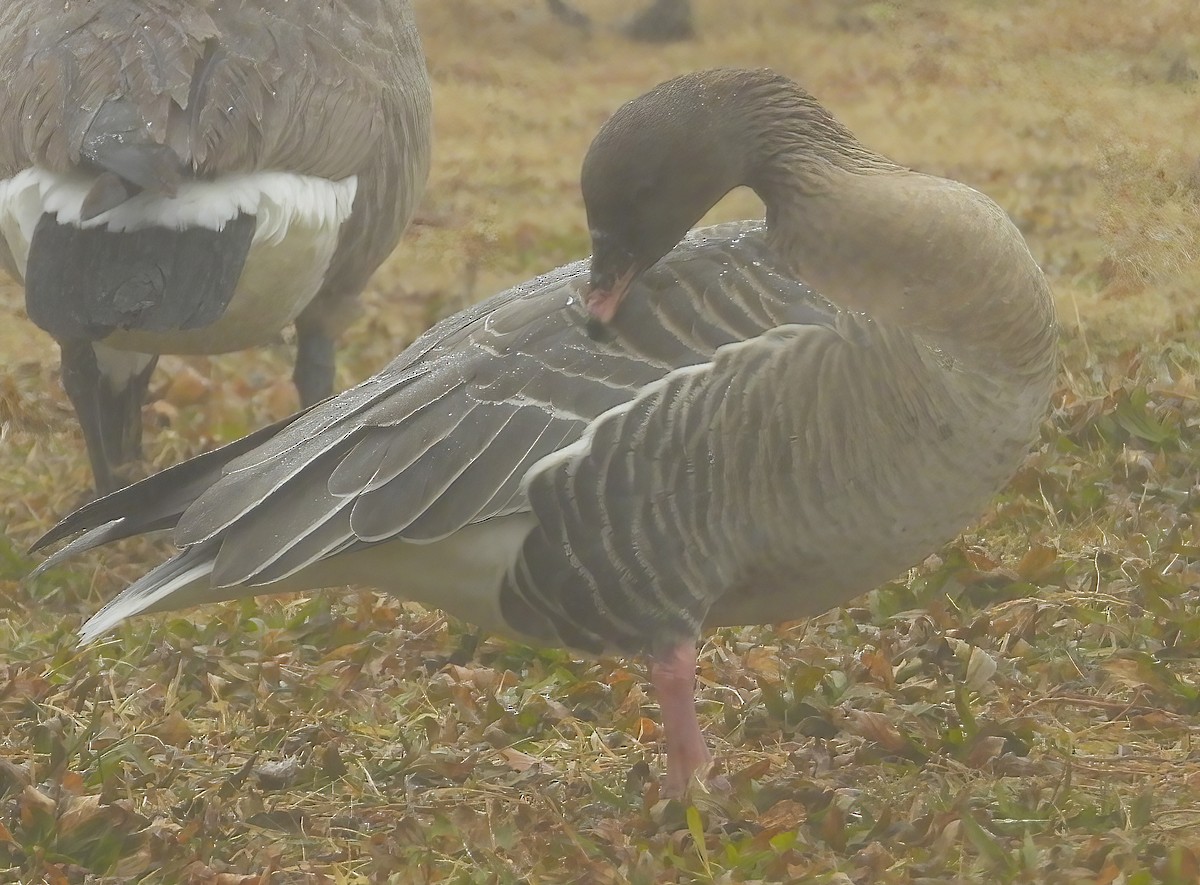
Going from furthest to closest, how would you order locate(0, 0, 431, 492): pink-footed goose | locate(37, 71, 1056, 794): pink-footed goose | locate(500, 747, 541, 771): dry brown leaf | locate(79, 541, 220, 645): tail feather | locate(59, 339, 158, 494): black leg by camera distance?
locate(59, 339, 158, 494): black leg → locate(0, 0, 431, 492): pink-footed goose → locate(500, 747, 541, 771): dry brown leaf → locate(79, 541, 220, 645): tail feather → locate(37, 71, 1056, 794): pink-footed goose

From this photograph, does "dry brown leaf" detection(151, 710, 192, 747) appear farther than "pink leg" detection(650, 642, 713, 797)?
Yes

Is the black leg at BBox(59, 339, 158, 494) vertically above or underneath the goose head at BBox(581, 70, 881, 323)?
underneath

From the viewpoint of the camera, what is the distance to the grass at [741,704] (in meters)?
3.68

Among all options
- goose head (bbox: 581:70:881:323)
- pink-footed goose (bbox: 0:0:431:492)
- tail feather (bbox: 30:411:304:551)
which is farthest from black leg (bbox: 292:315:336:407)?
goose head (bbox: 581:70:881:323)

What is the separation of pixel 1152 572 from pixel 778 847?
6.09ft

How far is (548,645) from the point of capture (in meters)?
4.16

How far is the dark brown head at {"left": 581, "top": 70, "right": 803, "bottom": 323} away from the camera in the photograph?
151 inches

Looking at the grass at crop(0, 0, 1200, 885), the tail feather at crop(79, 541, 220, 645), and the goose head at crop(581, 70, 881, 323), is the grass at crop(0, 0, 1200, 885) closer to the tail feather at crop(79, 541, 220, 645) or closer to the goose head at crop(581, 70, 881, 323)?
the tail feather at crop(79, 541, 220, 645)

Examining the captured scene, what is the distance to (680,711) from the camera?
3.90 m

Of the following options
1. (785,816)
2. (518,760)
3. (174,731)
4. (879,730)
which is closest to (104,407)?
(174,731)

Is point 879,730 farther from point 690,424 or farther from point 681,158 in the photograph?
point 681,158

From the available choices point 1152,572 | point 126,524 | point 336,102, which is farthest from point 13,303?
point 1152,572

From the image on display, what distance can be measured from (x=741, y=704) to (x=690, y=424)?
1128 millimetres

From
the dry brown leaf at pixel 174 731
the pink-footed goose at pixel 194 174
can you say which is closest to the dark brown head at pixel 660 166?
the dry brown leaf at pixel 174 731
